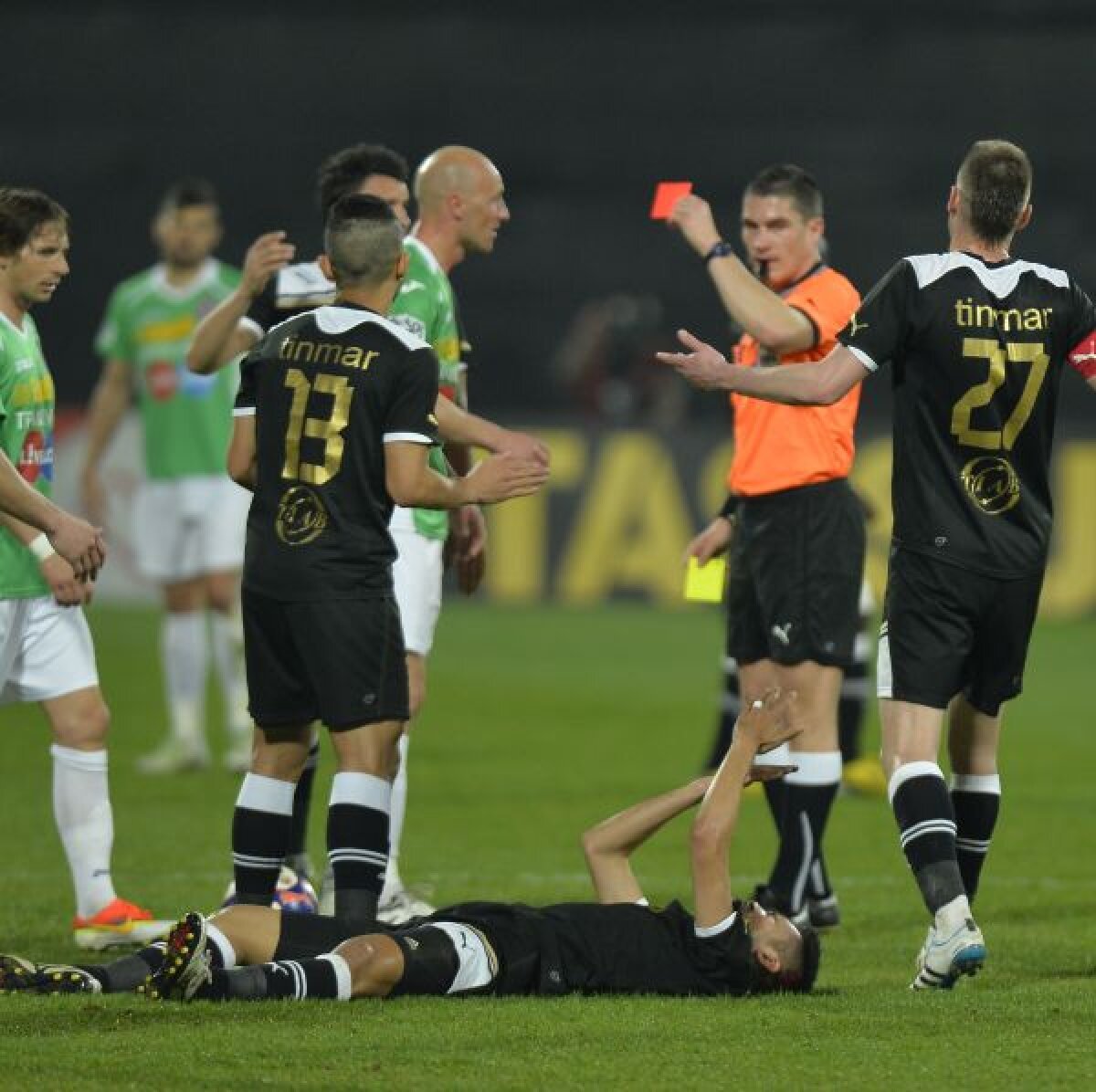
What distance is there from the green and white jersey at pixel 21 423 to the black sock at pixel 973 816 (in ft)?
8.43

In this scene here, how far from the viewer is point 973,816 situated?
21.3ft

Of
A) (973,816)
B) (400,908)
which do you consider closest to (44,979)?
(400,908)

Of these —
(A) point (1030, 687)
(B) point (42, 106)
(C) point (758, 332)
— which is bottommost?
(A) point (1030, 687)

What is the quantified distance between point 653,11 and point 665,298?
2.85 meters

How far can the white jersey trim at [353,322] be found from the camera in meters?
5.89

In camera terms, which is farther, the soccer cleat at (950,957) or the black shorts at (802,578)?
the black shorts at (802,578)

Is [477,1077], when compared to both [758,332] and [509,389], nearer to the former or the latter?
[758,332]

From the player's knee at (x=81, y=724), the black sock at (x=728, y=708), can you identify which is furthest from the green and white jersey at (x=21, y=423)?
the black sock at (x=728, y=708)

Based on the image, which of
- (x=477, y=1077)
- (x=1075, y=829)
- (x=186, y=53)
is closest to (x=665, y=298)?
(x=186, y=53)

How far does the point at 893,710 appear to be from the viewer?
6168mm

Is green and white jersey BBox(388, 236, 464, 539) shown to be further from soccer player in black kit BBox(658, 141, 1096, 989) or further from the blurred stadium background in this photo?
the blurred stadium background

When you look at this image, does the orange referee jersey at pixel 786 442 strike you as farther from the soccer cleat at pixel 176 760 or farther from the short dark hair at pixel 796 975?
the soccer cleat at pixel 176 760

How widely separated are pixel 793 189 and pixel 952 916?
2.33 metres

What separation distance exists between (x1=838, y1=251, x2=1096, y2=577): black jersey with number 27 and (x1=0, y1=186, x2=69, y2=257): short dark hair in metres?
2.25
